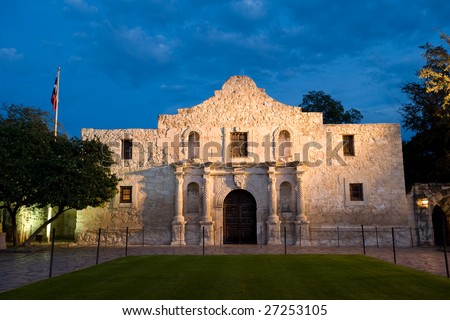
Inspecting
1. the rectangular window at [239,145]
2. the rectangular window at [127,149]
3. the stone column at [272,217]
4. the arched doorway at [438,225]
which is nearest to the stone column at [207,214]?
the rectangular window at [239,145]

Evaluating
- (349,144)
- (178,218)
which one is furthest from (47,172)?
(349,144)

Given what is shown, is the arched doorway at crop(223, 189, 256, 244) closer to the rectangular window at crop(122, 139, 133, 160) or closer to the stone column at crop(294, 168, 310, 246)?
the stone column at crop(294, 168, 310, 246)

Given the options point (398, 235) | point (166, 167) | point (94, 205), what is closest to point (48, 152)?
point (94, 205)

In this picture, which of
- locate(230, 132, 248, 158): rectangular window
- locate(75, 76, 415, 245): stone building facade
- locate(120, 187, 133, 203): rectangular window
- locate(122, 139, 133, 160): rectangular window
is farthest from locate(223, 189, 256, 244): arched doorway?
locate(122, 139, 133, 160): rectangular window

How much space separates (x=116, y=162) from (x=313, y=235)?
12.2 m

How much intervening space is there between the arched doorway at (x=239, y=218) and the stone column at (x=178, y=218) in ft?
8.15

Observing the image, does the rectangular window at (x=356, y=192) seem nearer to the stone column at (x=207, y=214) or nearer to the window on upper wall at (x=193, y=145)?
the stone column at (x=207, y=214)

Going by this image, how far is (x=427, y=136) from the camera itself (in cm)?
2611

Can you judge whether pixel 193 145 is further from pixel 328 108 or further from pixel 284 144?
pixel 328 108

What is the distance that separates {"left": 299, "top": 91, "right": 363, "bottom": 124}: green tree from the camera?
37.1 meters

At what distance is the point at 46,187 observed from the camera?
66.8 feet

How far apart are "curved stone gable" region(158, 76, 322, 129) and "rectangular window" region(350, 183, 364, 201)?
168 inches
